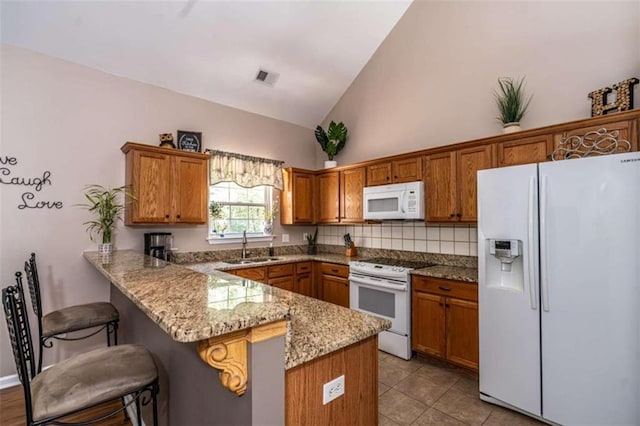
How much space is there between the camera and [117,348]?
1550 mm

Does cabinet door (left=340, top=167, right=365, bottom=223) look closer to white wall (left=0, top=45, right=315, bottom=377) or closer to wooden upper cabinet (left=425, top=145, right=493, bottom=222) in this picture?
wooden upper cabinet (left=425, top=145, right=493, bottom=222)

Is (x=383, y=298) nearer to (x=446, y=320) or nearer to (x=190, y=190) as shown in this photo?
(x=446, y=320)

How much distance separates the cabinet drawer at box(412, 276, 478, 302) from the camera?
2695 millimetres

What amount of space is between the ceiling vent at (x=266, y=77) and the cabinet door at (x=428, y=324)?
311 cm

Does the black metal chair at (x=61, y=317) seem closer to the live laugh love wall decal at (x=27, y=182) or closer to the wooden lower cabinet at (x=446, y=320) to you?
the live laugh love wall decal at (x=27, y=182)

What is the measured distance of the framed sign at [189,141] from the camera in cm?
360

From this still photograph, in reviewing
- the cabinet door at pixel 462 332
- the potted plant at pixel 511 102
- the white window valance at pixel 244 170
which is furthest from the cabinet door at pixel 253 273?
the potted plant at pixel 511 102

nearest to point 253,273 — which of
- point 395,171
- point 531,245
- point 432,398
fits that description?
point 395,171

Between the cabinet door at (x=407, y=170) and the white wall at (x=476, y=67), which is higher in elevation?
the white wall at (x=476, y=67)

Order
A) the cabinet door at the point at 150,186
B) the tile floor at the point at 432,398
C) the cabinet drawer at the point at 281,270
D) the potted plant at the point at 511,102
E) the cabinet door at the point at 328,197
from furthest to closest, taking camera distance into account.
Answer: the cabinet door at the point at 328,197 < the cabinet drawer at the point at 281,270 < the cabinet door at the point at 150,186 < the potted plant at the point at 511,102 < the tile floor at the point at 432,398

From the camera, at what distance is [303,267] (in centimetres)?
413

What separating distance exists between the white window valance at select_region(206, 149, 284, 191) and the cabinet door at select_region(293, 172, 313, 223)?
0.26 meters

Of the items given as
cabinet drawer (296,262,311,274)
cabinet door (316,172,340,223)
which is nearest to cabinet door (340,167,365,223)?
cabinet door (316,172,340,223)

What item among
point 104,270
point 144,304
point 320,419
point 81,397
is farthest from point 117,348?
point 320,419
